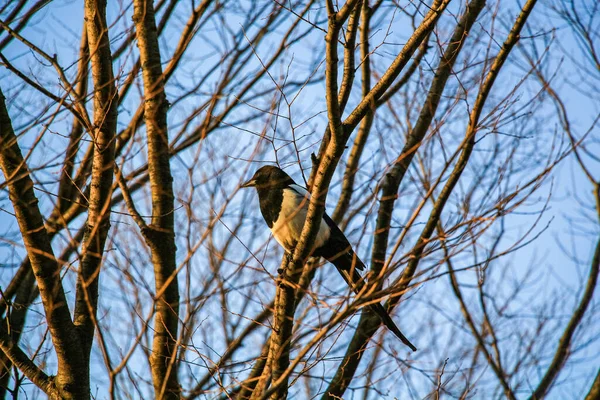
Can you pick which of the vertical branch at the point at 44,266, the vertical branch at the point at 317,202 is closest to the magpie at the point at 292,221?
the vertical branch at the point at 317,202

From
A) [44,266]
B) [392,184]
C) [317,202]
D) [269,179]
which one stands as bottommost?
[44,266]

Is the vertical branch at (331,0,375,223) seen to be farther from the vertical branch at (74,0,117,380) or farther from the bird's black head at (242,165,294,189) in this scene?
the vertical branch at (74,0,117,380)

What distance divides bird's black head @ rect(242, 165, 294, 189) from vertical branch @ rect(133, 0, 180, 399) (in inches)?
40.2

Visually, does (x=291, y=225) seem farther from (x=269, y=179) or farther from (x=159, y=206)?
(x=159, y=206)

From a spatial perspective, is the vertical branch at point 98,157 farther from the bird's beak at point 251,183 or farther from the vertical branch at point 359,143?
the vertical branch at point 359,143

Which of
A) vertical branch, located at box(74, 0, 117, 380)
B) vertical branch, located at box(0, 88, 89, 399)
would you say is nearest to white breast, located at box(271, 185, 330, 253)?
vertical branch, located at box(74, 0, 117, 380)

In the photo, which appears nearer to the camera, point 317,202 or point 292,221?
point 317,202

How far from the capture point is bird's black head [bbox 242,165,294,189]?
449 centimetres

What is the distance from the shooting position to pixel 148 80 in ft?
11.9

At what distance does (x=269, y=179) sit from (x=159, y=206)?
128 centimetres

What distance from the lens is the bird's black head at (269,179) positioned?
4.49m

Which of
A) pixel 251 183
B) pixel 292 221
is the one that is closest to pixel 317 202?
pixel 292 221

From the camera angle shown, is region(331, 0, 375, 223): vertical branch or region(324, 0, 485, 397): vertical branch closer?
region(324, 0, 485, 397): vertical branch

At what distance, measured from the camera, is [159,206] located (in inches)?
138
